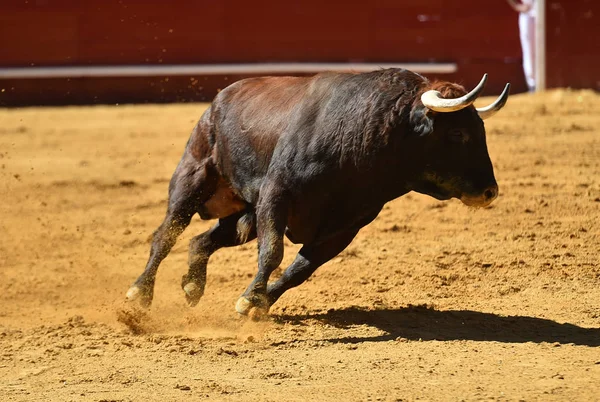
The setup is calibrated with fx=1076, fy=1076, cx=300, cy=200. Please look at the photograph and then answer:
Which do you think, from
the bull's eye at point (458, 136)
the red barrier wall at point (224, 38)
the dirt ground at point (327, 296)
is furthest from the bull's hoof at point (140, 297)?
the red barrier wall at point (224, 38)

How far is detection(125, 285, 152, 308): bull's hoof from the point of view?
16.3 ft

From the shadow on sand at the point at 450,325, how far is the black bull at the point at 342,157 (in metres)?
0.29

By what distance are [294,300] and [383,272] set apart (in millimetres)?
636

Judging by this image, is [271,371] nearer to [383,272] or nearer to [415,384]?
[415,384]

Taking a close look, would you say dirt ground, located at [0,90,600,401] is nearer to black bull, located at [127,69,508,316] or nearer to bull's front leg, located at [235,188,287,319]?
bull's front leg, located at [235,188,287,319]

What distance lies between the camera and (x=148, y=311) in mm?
4992

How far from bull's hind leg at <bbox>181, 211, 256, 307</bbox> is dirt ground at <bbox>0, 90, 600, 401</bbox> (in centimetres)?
11

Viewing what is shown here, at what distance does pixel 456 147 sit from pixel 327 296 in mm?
1218

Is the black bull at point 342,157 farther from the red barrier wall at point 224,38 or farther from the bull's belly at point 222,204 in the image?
the red barrier wall at point 224,38

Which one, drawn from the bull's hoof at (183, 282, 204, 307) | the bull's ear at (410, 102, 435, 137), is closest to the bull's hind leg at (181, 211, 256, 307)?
the bull's hoof at (183, 282, 204, 307)

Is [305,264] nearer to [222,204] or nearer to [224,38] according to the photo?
[222,204]

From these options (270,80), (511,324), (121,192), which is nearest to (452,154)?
(511,324)

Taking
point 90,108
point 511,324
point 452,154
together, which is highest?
point 452,154

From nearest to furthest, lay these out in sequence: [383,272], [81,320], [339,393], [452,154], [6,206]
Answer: [339,393] → [452,154] → [81,320] → [383,272] → [6,206]
